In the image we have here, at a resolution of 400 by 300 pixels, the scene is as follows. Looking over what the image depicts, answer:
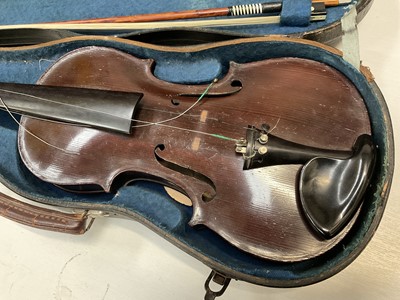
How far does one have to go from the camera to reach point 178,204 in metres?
1.40

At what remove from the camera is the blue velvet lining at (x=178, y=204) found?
1.17 m

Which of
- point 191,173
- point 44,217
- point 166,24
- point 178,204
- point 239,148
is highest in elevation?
point 166,24

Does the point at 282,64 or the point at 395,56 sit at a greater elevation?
the point at 395,56

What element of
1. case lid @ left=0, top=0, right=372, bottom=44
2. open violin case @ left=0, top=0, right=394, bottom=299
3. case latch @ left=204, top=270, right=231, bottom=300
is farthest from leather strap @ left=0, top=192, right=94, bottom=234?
case lid @ left=0, top=0, right=372, bottom=44

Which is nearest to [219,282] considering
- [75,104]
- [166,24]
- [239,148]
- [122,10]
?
[239,148]

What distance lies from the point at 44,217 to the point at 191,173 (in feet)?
1.76

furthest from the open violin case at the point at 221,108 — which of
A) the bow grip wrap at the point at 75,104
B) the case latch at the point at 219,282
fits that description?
the bow grip wrap at the point at 75,104

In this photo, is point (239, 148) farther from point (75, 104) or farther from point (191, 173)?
point (75, 104)

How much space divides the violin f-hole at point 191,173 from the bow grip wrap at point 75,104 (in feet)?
0.41

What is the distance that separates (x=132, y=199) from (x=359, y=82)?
83 cm

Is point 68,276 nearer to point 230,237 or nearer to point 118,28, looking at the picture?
point 230,237

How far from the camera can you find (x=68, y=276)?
1571mm

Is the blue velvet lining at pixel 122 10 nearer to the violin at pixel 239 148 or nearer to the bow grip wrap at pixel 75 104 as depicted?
the violin at pixel 239 148

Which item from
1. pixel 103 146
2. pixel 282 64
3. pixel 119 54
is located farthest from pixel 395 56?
pixel 103 146
